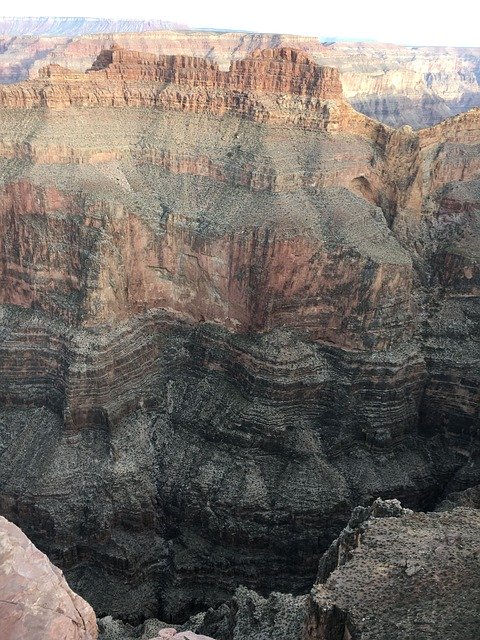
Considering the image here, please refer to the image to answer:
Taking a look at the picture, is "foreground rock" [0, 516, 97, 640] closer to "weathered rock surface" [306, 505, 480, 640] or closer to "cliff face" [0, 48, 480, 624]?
"weathered rock surface" [306, 505, 480, 640]

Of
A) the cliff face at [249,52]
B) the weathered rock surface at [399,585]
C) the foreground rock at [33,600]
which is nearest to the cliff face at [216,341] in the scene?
the weathered rock surface at [399,585]

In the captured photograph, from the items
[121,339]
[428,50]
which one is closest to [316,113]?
[121,339]

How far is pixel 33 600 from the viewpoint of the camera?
16172 millimetres

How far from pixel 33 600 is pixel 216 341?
19.7 m

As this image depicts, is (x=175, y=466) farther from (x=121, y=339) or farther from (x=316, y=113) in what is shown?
(x=316, y=113)

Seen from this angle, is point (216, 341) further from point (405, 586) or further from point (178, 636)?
point (405, 586)

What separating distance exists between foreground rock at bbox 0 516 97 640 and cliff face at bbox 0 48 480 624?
12.8 m

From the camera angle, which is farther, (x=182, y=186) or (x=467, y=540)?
(x=182, y=186)

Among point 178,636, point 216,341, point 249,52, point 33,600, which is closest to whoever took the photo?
point 33,600

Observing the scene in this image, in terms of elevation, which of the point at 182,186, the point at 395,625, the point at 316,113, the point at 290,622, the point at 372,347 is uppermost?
the point at 316,113

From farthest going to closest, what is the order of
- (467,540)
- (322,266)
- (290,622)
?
1. (322,266)
2. (290,622)
3. (467,540)

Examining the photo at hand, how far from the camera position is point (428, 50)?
166 metres

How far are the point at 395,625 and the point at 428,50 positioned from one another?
177521 mm

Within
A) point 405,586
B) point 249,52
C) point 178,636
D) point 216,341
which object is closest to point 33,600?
point 178,636
